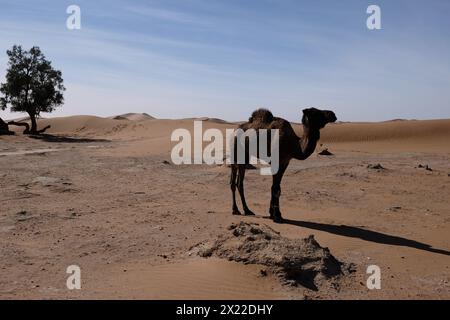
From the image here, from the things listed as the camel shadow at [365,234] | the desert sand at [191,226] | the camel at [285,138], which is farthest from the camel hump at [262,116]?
the camel shadow at [365,234]

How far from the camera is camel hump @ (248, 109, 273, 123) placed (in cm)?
1045

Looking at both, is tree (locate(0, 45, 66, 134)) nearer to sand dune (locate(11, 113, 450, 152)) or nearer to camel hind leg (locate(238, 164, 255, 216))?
sand dune (locate(11, 113, 450, 152))

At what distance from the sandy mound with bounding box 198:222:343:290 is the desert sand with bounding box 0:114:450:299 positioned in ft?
0.45

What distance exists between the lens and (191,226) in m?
9.27

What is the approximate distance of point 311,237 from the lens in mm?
6938

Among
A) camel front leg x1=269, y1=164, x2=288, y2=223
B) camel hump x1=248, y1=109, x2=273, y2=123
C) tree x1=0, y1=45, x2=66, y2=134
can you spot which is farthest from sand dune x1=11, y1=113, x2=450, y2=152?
camel front leg x1=269, y1=164, x2=288, y2=223

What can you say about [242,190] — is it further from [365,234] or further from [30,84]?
[30,84]

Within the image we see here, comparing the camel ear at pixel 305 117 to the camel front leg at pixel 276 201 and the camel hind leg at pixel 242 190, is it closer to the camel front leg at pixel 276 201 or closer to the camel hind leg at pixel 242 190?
the camel front leg at pixel 276 201

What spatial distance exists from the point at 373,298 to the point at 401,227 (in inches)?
170

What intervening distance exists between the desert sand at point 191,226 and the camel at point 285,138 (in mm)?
565

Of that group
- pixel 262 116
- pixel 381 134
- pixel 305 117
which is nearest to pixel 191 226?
pixel 262 116

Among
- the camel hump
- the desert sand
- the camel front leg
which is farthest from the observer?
the camel hump
